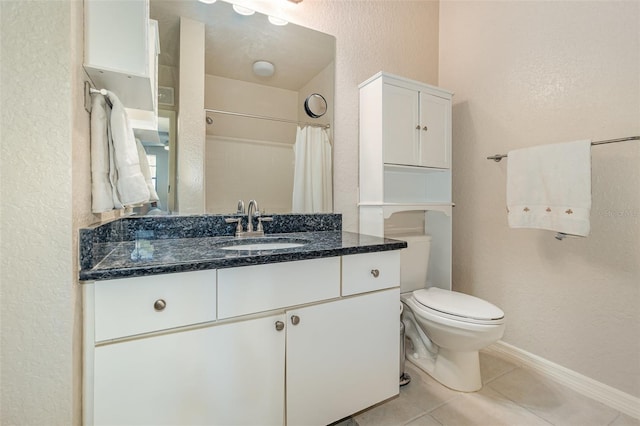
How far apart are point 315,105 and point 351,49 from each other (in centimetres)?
48

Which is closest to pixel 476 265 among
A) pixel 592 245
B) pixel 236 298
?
pixel 592 245

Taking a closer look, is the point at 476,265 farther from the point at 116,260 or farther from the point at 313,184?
the point at 116,260

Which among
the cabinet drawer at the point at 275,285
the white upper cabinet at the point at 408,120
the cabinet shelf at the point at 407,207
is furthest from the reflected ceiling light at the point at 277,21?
the cabinet drawer at the point at 275,285

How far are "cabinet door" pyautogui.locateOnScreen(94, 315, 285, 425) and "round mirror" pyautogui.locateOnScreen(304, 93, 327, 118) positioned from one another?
47.2 inches

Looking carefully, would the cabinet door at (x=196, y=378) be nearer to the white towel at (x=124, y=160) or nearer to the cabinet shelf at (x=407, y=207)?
the white towel at (x=124, y=160)

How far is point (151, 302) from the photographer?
82cm

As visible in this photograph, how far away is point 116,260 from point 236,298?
1.25ft

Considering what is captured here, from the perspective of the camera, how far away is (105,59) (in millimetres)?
833

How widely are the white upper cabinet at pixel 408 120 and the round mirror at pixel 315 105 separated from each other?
269 millimetres

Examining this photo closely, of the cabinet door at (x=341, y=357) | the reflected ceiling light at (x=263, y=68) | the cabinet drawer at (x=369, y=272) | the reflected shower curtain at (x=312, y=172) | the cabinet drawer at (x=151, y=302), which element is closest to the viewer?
the cabinet drawer at (x=151, y=302)

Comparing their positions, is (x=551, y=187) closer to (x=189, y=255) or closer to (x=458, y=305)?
(x=458, y=305)

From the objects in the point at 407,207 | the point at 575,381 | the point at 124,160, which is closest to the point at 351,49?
the point at 407,207

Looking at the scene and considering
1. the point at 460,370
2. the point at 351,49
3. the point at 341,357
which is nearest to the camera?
the point at 341,357

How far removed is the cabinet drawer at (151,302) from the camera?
2.53 ft
